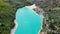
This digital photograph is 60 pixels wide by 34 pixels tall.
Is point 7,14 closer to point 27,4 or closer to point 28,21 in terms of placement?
point 28,21

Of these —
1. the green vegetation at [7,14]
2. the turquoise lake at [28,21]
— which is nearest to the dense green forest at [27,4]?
the green vegetation at [7,14]

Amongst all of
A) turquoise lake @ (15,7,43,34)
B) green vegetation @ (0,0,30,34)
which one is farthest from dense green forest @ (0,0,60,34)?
turquoise lake @ (15,7,43,34)

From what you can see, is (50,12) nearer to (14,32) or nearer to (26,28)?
(26,28)

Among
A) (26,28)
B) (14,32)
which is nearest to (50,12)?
(26,28)

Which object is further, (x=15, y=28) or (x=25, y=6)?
(x=25, y=6)

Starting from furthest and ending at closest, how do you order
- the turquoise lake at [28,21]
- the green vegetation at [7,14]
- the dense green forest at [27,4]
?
the turquoise lake at [28,21]
the dense green forest at [27,4]
the green vegetation at [7,14]

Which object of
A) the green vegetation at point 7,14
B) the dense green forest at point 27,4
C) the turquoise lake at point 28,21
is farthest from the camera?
the turquoise lake at point 28,21

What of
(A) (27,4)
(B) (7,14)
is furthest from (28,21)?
(A) (27,4)

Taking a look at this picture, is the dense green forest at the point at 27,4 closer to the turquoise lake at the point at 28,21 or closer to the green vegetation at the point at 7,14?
the green vegetation at the point at 7,14
